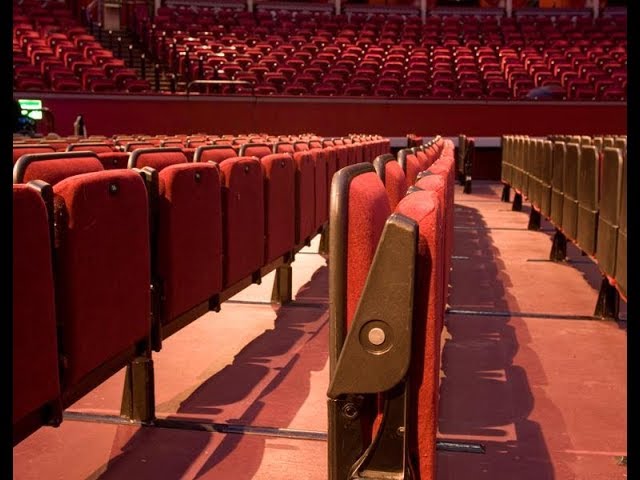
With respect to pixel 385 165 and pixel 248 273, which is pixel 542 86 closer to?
pixel 248 273

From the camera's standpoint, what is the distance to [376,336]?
2.47 feet

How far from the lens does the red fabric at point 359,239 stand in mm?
780

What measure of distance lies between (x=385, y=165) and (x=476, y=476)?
0.54m

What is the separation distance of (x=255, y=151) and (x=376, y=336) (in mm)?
1637

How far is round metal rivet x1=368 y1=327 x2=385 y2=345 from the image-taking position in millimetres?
752

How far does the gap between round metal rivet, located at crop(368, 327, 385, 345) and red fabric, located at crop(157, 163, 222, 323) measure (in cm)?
74

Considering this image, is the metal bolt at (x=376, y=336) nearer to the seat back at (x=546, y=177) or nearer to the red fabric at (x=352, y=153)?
the red fabric at (x=352, y=153)

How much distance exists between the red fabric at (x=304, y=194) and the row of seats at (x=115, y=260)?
436mm

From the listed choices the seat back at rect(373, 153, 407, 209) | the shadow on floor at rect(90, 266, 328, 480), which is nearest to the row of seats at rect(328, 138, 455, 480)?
the seat back at rect(373, 153, 407, 209)

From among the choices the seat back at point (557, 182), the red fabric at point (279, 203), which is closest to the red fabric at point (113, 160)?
the red fabric at point (279, 203)

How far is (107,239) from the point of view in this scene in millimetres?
1127

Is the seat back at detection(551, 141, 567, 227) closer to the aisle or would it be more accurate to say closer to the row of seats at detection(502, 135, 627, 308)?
the row of seats at detection(502, 135, 627, 308)

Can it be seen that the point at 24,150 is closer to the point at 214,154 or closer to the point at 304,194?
the point at 214,154
